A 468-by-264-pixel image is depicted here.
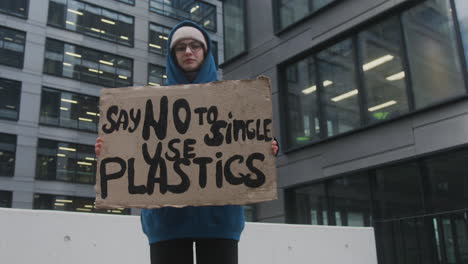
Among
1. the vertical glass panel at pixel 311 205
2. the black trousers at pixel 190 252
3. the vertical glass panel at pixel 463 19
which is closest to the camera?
the black trousers at pixel 190 252

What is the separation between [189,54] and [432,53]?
853 cm

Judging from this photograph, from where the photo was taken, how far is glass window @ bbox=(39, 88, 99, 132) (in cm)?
2550

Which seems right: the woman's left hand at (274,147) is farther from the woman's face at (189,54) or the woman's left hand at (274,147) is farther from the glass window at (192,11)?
the glass window at (192,11)

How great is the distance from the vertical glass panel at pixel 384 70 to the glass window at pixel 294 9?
1.65 metres

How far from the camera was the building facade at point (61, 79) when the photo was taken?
78.9 feet

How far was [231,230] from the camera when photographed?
2385 mm

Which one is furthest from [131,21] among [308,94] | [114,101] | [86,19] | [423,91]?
[114,101]

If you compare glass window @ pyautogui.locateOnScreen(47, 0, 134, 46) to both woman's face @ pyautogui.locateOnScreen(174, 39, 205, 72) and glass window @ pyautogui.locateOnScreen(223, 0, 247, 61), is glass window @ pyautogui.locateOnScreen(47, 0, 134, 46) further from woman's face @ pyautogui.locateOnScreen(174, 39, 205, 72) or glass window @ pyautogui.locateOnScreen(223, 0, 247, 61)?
woman's face @ pyautogui.locateOnScreen(174, 39, 205, 72)

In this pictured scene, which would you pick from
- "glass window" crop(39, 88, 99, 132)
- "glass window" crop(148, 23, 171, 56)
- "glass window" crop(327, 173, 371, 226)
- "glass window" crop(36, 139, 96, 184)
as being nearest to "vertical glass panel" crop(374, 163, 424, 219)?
"glass window" crop(327, 173, 371, 226)

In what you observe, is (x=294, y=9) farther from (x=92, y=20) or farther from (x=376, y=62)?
(x=92, y=20)

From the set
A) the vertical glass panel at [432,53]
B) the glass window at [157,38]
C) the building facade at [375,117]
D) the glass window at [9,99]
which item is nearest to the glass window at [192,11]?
the glass window at [157,38]

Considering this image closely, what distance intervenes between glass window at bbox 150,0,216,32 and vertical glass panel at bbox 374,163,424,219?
2297cm

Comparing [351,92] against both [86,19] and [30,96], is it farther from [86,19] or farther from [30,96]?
[86,19]

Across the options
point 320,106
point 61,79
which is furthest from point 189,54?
point 61,79
